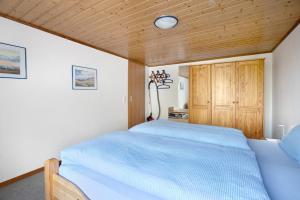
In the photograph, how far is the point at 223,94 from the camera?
11.8ft

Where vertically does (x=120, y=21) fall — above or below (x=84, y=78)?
above

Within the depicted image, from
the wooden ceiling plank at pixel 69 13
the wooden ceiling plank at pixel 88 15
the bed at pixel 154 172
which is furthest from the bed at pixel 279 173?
the wooden ceiling plank at pixel 69 13

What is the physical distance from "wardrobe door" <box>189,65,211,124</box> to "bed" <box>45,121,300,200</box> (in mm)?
2032

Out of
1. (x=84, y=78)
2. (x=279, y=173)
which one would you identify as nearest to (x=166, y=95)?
(x=84, y=78)

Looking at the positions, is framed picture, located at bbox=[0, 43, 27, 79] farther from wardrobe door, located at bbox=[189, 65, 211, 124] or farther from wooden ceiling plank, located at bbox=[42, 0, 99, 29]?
wardrobe door, located at bbox=[189, 65, 211, 124]

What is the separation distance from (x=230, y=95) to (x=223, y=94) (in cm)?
15

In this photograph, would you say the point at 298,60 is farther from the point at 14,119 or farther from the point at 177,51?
the point at 14,119

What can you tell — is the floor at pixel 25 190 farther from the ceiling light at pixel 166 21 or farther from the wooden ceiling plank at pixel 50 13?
the ceiling light at pixel 166 21

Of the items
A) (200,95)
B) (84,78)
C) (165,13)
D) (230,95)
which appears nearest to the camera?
(165,13)

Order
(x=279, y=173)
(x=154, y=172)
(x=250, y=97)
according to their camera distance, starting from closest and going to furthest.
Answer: (x=154, y=172), (x=279, y=173), (x=250, y=97)

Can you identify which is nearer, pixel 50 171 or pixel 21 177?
pixel 50 171

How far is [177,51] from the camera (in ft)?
11.8

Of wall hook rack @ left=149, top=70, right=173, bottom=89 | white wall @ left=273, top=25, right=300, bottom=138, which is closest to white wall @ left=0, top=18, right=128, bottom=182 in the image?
wall hook rack @ left=149, top=70, right=173, bottom=89

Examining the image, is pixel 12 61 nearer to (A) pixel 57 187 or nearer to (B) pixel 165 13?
(A) pixel 57 187
